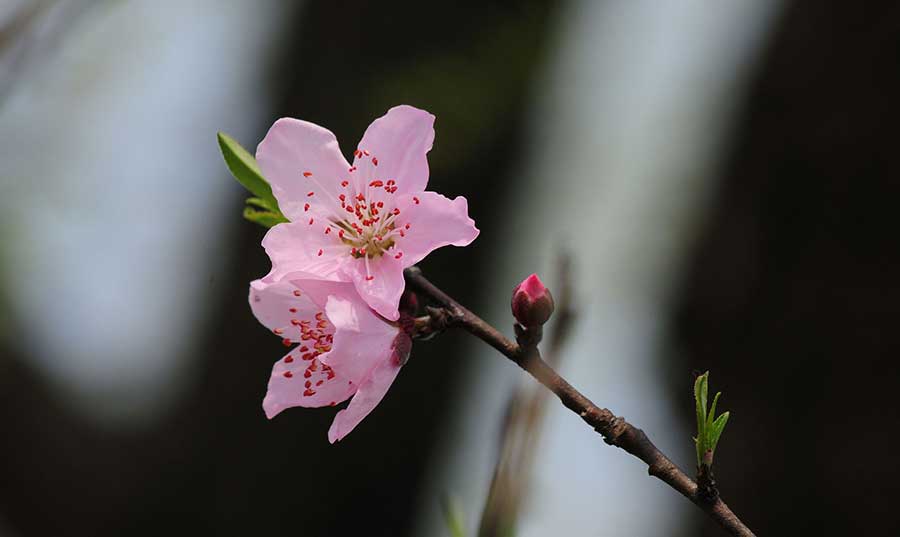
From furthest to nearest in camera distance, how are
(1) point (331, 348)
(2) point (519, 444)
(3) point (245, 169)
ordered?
(3) point (245, 169) → (1) point (331, 348) → (2) point (519, 444)

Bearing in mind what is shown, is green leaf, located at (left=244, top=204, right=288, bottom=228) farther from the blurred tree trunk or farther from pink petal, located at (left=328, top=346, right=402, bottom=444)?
the blurred tree trunk

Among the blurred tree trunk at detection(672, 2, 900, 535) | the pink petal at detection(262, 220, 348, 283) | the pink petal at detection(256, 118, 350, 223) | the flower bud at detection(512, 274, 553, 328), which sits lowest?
the blurred tree trunk at detection(672, 2, 900, 535)

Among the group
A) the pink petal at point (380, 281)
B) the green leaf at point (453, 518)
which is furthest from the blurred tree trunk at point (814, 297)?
the pink petal at point (380, 281)

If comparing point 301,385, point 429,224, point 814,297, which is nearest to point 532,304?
point 429,224

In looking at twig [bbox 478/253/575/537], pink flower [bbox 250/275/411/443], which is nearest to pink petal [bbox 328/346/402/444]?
pink flower [bbox 250/275/411/443]

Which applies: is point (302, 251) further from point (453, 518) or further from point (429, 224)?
point (453, 518)

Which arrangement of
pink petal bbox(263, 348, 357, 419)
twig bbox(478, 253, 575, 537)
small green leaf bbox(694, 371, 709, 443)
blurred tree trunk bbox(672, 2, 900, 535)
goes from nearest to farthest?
twig bbox(478, 253, 575, 537) < small green leaf bbox(694, 371, 709, 443) < pink petal bbox(263, 348, 357, 419) < blurred tree trunk bbox(672, 2, 900, 535)
